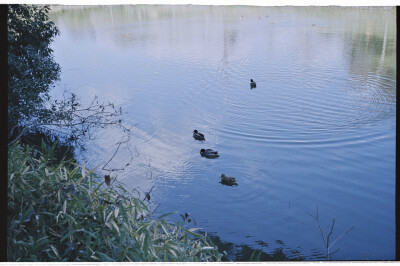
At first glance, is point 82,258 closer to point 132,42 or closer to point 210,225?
point 210,225

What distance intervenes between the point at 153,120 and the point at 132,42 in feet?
9.74

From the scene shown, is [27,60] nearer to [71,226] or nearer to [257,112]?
[71,226]

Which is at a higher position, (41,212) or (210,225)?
(41,212)

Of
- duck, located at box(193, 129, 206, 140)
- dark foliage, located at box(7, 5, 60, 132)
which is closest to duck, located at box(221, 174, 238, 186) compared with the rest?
duck, located at box(193, 129, 206, 140)

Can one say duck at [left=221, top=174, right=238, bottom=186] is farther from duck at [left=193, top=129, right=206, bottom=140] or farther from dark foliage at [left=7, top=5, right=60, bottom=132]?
dark foliage at [left=7, top=5, right=60, bottom=132]

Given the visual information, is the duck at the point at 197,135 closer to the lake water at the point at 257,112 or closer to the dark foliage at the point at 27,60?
the lake water at the point at 257,112

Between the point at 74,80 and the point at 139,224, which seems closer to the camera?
the point at 139,224

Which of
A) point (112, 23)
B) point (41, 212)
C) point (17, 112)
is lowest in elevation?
point (41, 212)

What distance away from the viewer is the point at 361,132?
4.63 meters

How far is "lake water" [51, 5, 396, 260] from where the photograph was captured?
11.0 ft

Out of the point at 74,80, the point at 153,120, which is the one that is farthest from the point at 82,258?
the point at 74,80

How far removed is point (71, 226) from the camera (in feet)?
6.61

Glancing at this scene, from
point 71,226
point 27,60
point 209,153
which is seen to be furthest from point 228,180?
point 27,60

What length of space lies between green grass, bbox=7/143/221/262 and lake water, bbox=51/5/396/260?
1328 mm
